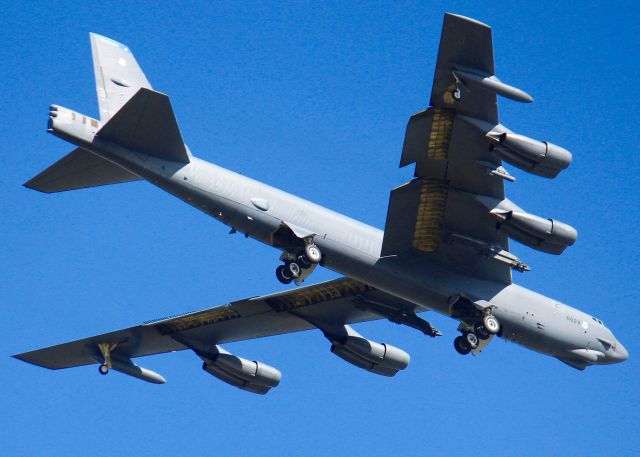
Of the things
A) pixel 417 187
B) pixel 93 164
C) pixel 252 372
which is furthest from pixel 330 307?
pixel 93 164

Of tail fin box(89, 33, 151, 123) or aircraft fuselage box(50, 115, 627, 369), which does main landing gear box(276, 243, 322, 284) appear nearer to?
aircraft fuselage box(50, 115, 627, 369)

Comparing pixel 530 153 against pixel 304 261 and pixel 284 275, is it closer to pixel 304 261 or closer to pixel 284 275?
pixel 304 261

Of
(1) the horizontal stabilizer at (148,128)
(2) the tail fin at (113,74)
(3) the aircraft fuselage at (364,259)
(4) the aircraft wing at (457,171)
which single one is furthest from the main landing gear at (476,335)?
(2) the tail fin at (113,74)

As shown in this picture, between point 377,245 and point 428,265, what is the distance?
5.03 ft

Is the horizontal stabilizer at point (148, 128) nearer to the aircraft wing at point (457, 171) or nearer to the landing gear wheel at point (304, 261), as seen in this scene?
the landing gear wheel at point (304, 261)

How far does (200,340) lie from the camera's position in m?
37.3

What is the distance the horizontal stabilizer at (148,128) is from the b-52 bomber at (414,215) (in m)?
0.03

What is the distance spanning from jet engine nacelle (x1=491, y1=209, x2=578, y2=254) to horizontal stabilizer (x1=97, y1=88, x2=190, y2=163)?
796 centimetres

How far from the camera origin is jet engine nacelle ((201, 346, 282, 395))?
3712cm

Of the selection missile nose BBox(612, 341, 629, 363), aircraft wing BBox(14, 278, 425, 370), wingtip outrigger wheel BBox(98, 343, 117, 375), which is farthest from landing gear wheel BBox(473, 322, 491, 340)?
wingtip outrigger wheel BBox(98, 343, 117, 375)

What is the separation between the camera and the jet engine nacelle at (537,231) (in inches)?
1192

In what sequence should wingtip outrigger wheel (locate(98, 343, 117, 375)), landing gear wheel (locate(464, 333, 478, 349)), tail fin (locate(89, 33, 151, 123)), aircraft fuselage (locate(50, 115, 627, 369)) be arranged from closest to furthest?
aircraft fuselage (locate(50, 115, 627, 369)) < tail fin (locate(89, 33, 151, 123)) < landing gear wheel (locate(464, 333, 478, 349)) < wingtip outrigger wheel (locate(98, 343, 117, 375))

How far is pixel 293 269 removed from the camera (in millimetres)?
30328

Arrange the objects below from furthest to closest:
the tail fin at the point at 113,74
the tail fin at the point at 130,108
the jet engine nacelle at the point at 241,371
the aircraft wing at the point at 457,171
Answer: the jet engine nacelle at the point at 241,371 < the tail fin at the point at 113,74 < the tail fin at the point at 130,108 < the aircraft wing at the point at 457,171
